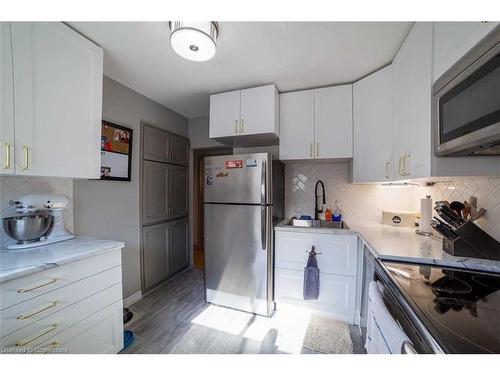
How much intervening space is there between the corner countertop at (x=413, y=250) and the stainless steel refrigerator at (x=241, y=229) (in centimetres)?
77

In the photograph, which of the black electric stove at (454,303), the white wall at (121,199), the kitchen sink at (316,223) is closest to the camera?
the black electric stove at (454,303)

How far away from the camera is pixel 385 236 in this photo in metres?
1.57

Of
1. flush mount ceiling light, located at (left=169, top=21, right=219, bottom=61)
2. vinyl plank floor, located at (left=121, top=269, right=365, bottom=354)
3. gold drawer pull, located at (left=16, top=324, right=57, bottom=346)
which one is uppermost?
flush mount ceiling light, located at (left=169, top=21, right=219, bottom=61)

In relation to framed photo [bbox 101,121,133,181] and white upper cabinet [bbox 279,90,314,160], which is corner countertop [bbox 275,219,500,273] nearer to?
white upper cabinet [bbox 279,90,314,160]

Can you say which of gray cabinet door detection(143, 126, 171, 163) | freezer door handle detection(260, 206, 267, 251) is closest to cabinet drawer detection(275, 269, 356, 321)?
freezer door handle detection(260, 206, 267, 251)

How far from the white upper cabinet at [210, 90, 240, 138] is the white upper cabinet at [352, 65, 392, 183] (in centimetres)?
118

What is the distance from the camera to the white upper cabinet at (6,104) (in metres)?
0.99

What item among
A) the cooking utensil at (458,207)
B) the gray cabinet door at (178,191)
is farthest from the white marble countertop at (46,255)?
the cooking utensil at (458,207)

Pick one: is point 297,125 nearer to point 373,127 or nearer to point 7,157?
point 373,127

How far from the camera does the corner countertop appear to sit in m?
1.00

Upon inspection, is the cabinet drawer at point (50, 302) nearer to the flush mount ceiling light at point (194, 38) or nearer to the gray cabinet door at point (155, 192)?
the gray cabinet door at point (155, 192)

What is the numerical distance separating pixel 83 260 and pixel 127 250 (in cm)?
103

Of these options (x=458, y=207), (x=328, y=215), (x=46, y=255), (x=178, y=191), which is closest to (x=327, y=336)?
(x=328, y=215)

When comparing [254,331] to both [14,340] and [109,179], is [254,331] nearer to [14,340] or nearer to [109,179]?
[14,340]
